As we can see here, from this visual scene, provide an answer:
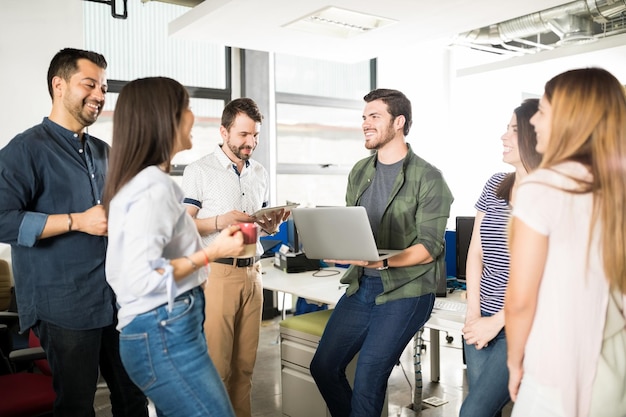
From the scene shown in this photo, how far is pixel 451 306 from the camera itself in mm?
2922

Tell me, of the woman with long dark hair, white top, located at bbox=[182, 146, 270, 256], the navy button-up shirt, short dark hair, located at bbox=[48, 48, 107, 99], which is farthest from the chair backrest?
the woman with long dark hair

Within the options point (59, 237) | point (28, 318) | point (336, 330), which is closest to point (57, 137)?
point (59, 237)

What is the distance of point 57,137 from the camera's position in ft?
6.31

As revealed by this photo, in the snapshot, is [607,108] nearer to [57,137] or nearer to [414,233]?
[414,233]

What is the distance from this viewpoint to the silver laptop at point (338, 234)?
2.10 meters

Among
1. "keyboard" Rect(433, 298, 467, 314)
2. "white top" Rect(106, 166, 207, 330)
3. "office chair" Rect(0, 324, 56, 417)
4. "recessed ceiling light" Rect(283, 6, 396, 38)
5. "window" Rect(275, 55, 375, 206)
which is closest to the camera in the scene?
"white top" Rect(106, 166, 207, 330)

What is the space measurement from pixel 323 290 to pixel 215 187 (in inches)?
40.6

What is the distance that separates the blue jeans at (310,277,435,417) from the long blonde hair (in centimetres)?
107

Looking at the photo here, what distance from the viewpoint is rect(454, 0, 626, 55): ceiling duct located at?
4.96m

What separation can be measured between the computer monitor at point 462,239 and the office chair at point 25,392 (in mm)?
2234

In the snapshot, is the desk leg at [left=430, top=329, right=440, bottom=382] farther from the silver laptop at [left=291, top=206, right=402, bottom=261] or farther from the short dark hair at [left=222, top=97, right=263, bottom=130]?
the short dark hair at [left=222, top=97, right=263, bottom=130]

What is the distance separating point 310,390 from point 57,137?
1838mm

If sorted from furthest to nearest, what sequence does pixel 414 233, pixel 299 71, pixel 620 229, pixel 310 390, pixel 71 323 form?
pixel 299 71 < pixel 310 390 < pixel 414 233 < pixel 71 323 < pixel 620 229

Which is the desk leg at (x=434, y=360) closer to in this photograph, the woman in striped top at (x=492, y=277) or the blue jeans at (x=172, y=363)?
the woman in striped top at (x=492, y=277)
